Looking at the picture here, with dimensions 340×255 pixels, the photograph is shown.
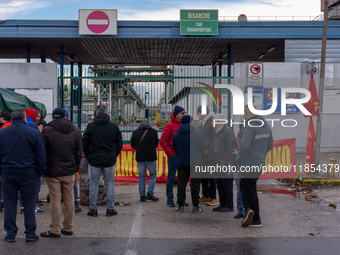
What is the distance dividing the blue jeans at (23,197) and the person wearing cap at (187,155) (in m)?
2.72

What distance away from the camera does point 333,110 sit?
14141 millimetres

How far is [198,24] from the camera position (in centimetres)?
1546

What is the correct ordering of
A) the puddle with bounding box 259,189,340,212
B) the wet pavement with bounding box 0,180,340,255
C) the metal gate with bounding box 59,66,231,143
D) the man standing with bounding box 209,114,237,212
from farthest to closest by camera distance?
the metal gate with bounding box 59,66,231,143
the puddle with bounding box 259,189,340,212
the man standing with bounding box 209,114,237,212
the wet pavement with bounding box 0,180,340,255

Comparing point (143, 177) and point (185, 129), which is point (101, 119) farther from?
point (143, 177)

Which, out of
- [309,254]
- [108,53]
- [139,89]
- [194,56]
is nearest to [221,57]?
[194,56]

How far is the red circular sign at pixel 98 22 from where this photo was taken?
15.2m

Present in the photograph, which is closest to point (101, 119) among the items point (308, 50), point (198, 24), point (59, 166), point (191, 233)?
point (59, 166)

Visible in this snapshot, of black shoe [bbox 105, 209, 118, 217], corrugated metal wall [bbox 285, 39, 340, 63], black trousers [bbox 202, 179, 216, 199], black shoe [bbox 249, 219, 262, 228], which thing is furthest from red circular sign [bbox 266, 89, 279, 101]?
black shoe [bbox 105, 209, 118, 217]

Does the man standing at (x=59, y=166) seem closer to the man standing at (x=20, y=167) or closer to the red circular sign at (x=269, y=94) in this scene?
the man standing at (x=20, y=167)

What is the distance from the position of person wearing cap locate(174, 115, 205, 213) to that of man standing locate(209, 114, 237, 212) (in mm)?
302

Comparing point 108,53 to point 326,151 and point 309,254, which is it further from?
point 309,254

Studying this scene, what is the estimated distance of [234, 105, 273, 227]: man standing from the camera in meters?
5.59

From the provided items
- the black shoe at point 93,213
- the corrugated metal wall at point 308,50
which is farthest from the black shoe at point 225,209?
the corrugated metal wall at point 308,50

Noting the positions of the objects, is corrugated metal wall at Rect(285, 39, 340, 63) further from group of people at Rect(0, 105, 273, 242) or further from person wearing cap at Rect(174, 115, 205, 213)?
person wearing cap at Rect(174, 115, 205, 213)
